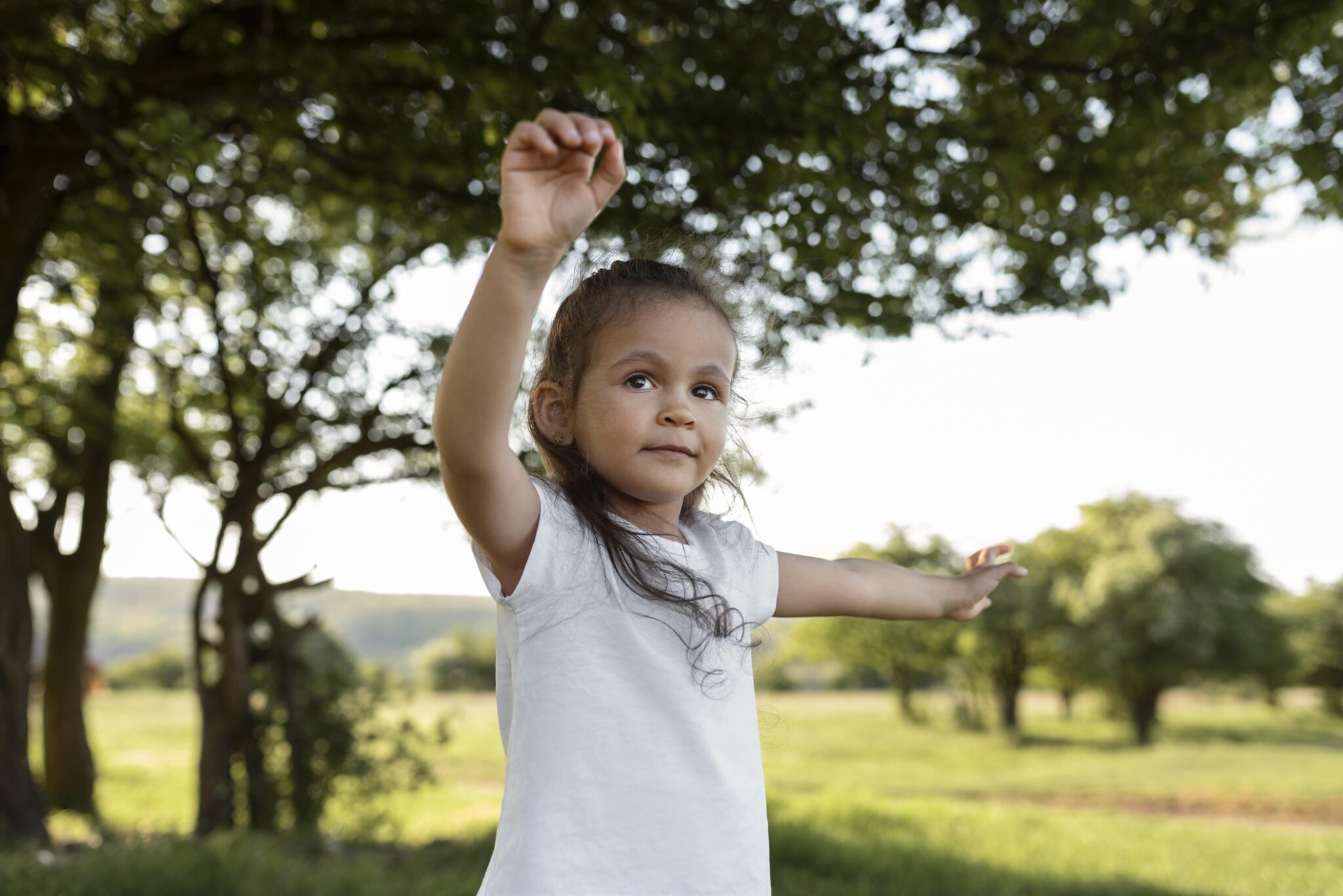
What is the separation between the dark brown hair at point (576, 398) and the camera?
154 cm

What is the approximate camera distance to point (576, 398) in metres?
1.63

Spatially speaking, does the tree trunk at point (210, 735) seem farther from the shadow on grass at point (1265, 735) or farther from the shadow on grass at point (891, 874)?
the shadow on grass at point (1265, 735)

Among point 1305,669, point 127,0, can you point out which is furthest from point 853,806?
point 1305,669

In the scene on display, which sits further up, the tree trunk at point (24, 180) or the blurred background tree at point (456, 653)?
the tree trunk at point (24, 180)

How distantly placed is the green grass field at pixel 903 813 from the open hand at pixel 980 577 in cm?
47

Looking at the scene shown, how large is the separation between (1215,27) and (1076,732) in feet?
71.0

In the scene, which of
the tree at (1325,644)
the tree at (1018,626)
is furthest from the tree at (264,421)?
the tree at (1325,644)

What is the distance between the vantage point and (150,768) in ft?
50.4

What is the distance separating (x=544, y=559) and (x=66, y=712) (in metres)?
10.4

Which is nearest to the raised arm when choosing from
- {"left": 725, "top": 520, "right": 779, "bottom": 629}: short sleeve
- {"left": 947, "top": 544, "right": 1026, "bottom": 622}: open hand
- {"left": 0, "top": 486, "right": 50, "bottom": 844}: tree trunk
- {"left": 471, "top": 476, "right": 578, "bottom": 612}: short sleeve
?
{"left": 471, "top": 476, "right": 578, "bottom": 612}: short sleeve

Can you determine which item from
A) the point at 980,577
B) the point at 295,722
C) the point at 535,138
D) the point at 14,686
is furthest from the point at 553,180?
the point at 295,722

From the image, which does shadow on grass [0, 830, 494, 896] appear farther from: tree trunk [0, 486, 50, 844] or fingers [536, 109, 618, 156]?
fingers [536, 109, 618, 156]

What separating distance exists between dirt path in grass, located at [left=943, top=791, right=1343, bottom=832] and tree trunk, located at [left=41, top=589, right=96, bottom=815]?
1267cm

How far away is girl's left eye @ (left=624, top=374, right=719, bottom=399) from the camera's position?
1556mm
